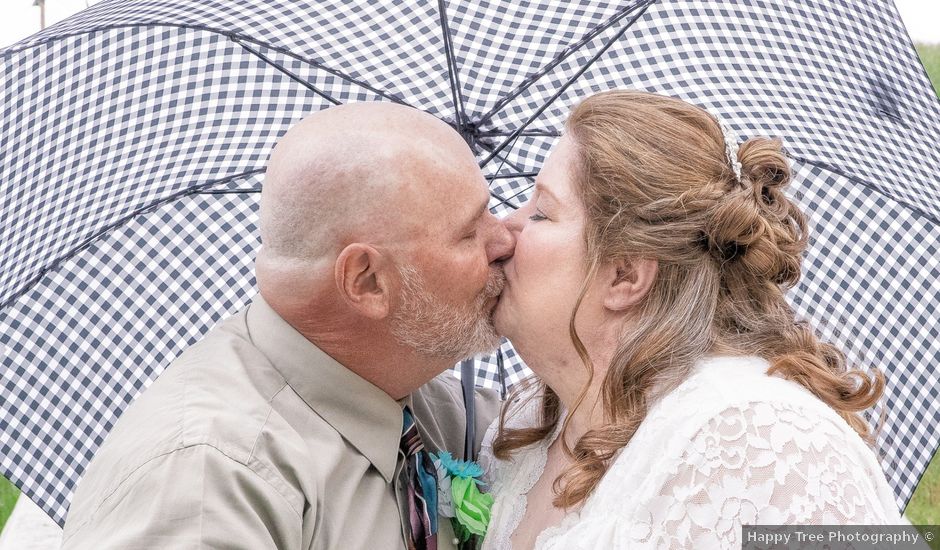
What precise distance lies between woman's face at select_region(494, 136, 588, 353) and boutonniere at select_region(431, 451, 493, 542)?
0.36 m

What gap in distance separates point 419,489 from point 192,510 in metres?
0.70

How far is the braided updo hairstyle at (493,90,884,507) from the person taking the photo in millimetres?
2521

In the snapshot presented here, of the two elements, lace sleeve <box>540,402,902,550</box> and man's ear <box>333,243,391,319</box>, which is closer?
lace sleeve <box>540,402,902,550</box>

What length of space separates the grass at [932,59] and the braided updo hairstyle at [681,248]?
17.7 feet

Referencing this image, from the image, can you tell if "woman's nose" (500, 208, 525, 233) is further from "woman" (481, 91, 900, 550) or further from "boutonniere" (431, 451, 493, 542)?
"boutonniere" (431, 451, 493, 542)

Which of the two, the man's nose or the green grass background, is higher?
the man's nose

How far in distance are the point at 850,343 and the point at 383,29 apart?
5.32 ft

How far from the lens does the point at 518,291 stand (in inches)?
105

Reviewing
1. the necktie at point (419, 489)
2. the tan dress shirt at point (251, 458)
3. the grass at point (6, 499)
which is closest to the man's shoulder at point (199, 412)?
the tan dress shirt at point (251, 458)

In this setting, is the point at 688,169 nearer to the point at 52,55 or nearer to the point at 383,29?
the point at 383,29

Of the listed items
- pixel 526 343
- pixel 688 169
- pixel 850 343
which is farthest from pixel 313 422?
pixel 850 343

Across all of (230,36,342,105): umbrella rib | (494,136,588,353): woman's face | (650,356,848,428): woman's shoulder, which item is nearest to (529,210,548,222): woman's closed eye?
(494,136,588,353): woman's face

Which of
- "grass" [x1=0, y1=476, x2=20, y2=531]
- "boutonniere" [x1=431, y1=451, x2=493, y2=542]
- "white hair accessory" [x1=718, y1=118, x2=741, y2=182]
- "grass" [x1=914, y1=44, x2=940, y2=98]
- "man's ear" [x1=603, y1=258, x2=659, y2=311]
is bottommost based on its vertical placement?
"grass" [x1=0, y1=476, x2=20, y2=531]

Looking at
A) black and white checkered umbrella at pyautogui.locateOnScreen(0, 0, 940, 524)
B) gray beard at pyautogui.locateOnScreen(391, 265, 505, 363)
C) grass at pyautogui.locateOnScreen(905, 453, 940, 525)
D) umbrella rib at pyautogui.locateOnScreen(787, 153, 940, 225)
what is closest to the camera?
gray beard at pyautogui.locateOnScreen(391, 265, 505, 363)
